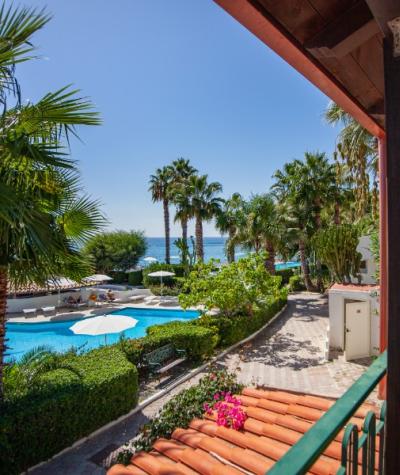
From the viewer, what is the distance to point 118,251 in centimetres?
3488

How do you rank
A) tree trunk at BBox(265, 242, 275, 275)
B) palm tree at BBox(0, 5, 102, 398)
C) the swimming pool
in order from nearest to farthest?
palm tree at BBox(0, 5, 102, 398) → the swimming pool → tree trunk at BBox(265, 242, 275, 275)

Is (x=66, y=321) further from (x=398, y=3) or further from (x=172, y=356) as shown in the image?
(x=398, y=3)

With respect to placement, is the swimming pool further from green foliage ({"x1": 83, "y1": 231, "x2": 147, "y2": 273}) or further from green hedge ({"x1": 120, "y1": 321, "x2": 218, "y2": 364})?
green foliage ({"x1": 83, "y1": 231, "x2": 147, "y2": 273})

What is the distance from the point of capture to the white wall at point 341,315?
11.7m

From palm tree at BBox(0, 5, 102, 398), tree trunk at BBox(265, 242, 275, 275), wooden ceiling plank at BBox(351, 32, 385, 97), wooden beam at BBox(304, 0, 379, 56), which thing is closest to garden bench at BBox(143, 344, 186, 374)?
palm tree at BBox(0, 5, 102, 398)

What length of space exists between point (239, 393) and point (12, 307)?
20.9 metres

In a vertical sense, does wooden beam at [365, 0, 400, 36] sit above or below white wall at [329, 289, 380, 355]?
above

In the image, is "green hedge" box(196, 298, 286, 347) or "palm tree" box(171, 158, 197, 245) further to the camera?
"palm tree" box(171, 158, 197, 245)

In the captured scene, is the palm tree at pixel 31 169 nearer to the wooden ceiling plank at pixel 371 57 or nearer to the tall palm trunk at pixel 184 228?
the wooden ceiling plank at pixel 371 57

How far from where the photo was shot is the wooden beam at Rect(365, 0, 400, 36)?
1550 millimetres

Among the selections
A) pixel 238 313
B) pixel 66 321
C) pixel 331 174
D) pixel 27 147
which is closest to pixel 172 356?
pixel 238 313

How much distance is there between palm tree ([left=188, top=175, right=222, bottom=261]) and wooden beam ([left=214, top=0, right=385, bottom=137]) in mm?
25506

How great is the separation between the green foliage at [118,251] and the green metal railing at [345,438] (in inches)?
1319

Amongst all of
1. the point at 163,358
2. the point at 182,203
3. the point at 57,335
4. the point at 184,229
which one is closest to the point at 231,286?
the point at 163,358
